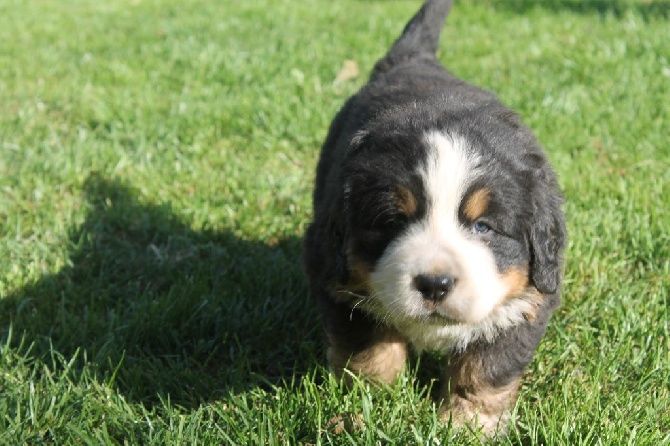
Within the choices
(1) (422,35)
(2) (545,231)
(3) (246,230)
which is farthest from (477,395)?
(1) (422,35)

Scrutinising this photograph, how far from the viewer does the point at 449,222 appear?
2.36 metres

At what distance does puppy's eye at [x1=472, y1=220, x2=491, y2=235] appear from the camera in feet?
7.89

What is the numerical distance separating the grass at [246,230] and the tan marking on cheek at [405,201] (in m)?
0.68

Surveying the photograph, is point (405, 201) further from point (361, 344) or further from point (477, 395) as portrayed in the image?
point (477, 395)

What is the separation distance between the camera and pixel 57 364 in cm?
311

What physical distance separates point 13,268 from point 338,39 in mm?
4104

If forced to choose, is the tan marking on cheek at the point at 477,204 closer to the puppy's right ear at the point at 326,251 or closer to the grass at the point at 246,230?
the puppy's right ear at the point at 326,251

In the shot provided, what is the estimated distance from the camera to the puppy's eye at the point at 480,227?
2404 mm

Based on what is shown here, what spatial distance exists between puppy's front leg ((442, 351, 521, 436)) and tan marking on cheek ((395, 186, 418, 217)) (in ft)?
2.21

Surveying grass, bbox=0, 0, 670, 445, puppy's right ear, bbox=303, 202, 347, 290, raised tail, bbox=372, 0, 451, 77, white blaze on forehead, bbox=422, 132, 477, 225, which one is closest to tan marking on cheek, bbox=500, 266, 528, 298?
white blaze on forehead, bbox=422, 132, 477, 225

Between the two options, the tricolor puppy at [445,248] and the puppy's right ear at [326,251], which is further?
the puppy's right ear at [326,251]

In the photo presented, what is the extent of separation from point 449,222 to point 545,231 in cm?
39

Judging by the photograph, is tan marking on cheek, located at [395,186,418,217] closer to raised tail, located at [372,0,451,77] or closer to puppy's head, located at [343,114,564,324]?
puppy's head, located at [343,114,564,324]

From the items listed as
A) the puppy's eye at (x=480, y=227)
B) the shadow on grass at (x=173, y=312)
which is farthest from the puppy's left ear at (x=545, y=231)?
the shadow on grass at (x=173, y=312)
